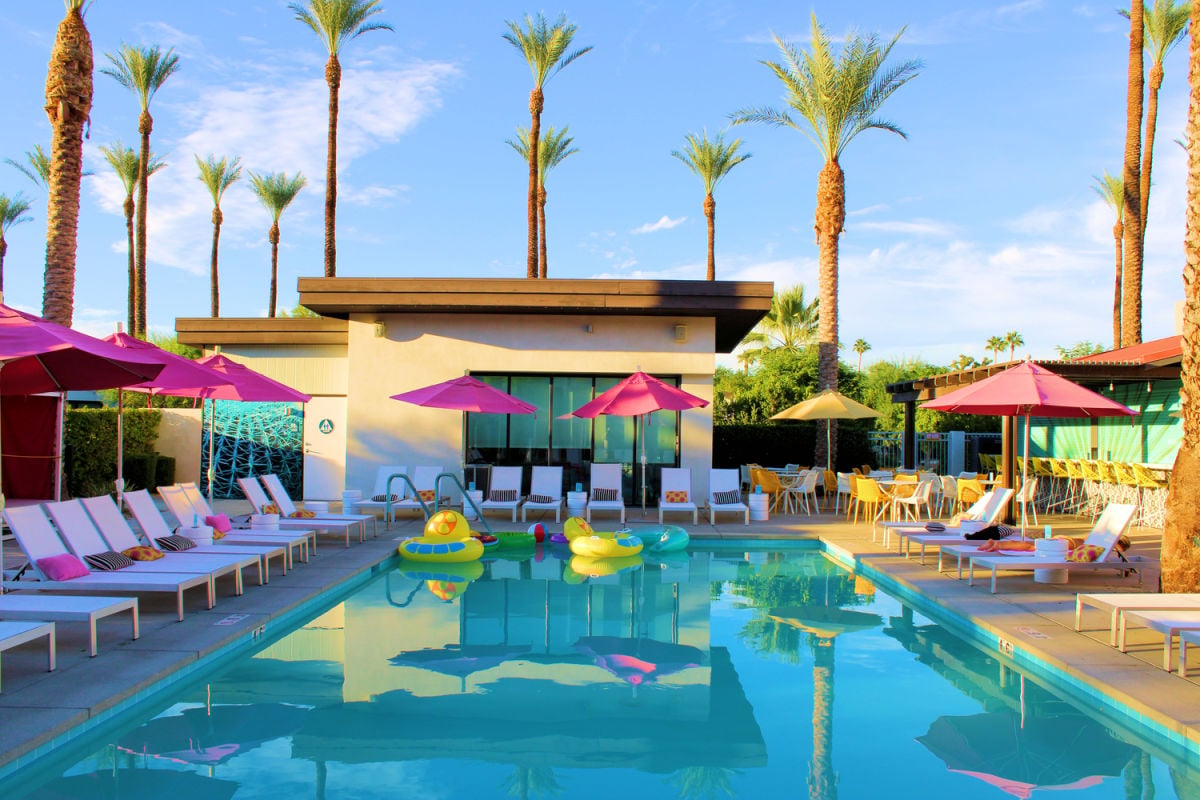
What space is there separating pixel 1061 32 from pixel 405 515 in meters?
15.9

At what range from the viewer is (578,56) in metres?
25.5

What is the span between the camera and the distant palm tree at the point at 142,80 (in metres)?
28.4

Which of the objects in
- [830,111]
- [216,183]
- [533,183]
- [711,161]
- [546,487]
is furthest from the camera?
[216,183]

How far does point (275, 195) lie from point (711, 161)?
1978 centimetres

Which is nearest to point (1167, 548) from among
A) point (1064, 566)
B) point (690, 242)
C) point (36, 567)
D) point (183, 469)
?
point (1064, 566)

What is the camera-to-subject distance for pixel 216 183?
36.0 metres

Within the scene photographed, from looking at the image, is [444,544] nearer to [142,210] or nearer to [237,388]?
[237,388]

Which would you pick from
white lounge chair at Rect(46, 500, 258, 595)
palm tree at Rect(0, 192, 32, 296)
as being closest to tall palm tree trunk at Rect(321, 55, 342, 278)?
white lounge chair at Rect(46, 500, 258, 595)

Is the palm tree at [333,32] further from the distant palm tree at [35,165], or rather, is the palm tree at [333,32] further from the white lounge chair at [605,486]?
the distant palm tree at [35,165]

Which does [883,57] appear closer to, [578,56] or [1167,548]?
[578,56]

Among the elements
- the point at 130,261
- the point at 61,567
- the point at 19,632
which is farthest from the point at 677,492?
the point at 130,261

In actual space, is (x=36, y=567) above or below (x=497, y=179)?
below

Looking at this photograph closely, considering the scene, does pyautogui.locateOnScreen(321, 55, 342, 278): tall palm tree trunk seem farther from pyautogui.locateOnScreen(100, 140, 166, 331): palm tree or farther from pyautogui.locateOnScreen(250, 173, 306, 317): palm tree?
pyautogui.locateOnScreen(250, 173, 306, 317): palm tree

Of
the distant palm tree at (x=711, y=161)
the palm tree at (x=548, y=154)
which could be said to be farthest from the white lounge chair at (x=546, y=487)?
the distant palm tree at (x=711, y=161)
